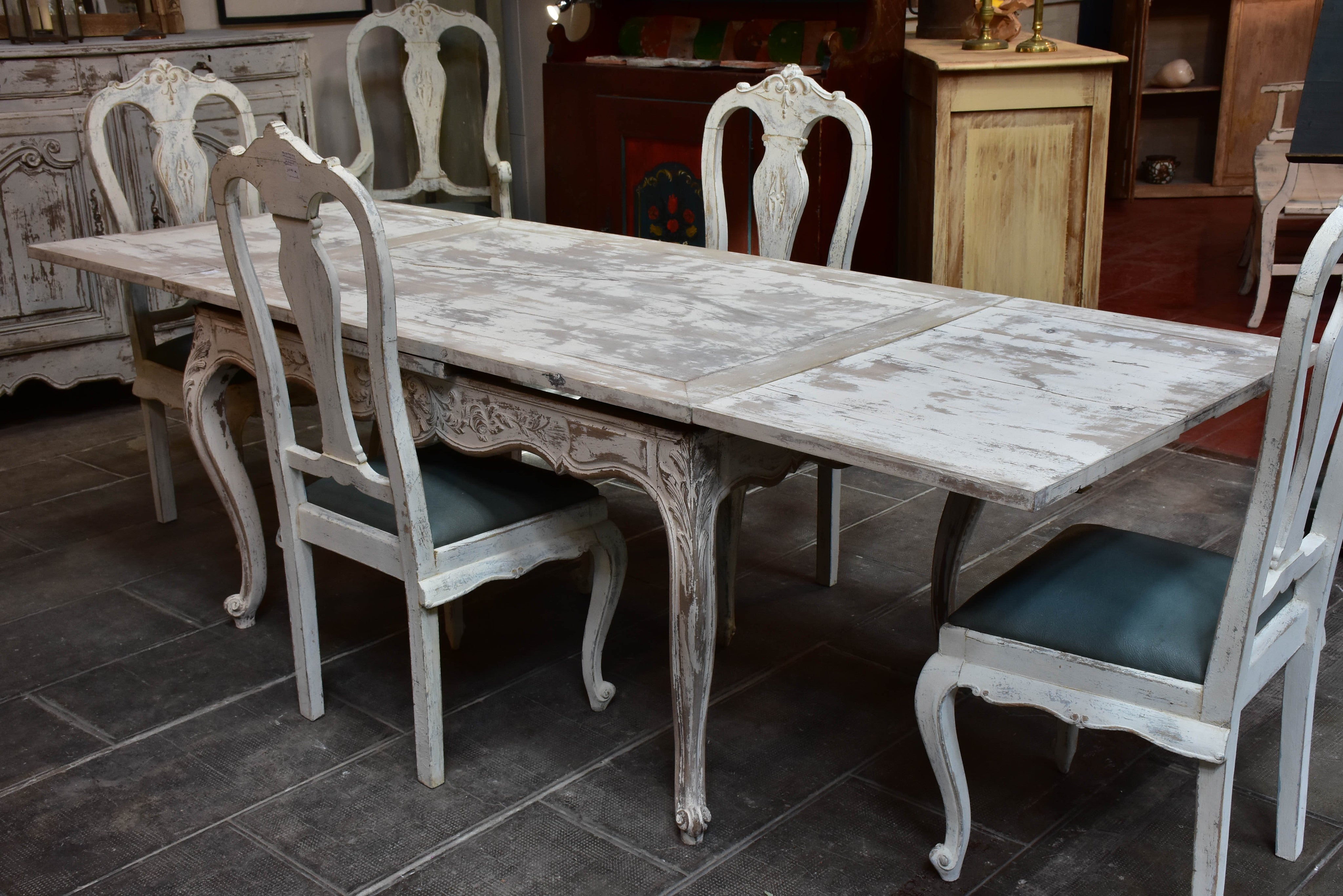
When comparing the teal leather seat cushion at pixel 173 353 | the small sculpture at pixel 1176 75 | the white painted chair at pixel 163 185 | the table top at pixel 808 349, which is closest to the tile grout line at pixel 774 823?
the table top at pixel 808 349

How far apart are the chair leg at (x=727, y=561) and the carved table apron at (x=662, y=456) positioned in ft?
1.58

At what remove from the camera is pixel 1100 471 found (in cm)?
140

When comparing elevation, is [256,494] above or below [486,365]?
below

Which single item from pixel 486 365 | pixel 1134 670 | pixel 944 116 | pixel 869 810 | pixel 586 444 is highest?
pixel 944 116

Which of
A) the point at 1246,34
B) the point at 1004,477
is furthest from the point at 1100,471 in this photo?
the point at 1246,34

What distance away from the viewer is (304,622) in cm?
216

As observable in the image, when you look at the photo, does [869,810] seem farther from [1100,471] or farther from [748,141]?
[748,141]

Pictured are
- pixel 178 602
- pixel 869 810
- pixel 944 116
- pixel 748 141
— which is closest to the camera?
Answer: pixel 869 810

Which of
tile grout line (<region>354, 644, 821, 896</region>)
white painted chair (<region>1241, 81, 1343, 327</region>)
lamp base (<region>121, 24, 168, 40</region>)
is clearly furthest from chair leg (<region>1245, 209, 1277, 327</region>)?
lamp base (<region>121, 24, 168, 40</region>)

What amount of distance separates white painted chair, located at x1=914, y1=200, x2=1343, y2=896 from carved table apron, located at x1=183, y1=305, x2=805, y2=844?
342mm

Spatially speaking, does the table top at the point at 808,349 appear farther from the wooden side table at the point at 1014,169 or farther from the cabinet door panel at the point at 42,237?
the wooden side table at the point at 1014,169

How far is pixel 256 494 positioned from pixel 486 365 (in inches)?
67.8

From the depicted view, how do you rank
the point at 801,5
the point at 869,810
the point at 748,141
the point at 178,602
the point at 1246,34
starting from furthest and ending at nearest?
the point at 1246,34, the point at 801,5, the point at 748,141, the point at 178,602, the point at 869,810

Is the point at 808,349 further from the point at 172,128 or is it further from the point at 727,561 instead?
the point at 172,128
